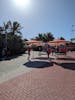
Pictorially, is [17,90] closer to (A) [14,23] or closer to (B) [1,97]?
(B) [1,97]

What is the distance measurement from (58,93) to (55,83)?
2033 mm

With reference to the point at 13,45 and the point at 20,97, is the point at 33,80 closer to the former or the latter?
the point at 20,97

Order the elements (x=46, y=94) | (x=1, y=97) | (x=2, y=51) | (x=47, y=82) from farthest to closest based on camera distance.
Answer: (x=2, y=51) < (x=47, y=82) < (x=46, y=94) < (x=1, y=97)

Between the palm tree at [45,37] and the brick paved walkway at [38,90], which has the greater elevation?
the palm tree at [45,37]

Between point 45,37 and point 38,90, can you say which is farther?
point 45,37

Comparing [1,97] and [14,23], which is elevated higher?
[14,23]

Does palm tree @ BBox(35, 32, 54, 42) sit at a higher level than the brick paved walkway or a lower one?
higher

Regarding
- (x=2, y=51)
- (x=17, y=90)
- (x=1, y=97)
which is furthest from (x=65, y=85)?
(x=2, y=51)

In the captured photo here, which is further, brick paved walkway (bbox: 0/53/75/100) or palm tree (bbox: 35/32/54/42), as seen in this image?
palm tree (bbox: 35/32/54/42)

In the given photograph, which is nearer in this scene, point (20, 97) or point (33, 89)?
point (20, 97)

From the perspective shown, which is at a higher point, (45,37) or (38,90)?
(45,37)

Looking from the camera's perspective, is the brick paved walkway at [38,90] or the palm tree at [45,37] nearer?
the brick paved walkway at [38,90]

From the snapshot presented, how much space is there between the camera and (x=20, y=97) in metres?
7.98

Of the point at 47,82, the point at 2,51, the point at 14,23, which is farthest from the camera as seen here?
the point at 14,23
